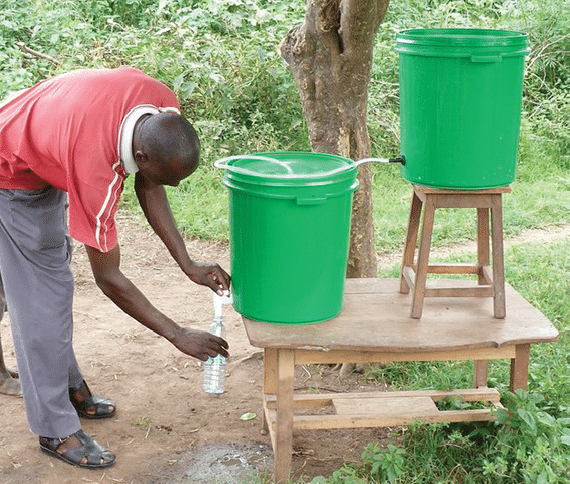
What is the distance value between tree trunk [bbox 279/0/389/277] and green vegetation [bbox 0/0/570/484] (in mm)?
912

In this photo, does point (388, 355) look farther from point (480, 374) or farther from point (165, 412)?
point (165, 412)

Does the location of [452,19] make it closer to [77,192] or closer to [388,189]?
[388,189]

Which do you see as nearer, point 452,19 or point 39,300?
point 39,300

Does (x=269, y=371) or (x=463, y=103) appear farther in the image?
(x=269, y=371)

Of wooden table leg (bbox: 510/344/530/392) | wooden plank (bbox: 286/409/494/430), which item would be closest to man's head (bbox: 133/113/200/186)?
wooden plank (bbox: 286/409/494/430)

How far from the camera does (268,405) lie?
3.53 m

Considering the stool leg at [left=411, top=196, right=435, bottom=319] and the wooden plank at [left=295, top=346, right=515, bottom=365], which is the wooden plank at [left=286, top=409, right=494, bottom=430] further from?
the stool leg at [left=411, top=196, right=435, bottom=319]

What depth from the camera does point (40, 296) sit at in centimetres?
329

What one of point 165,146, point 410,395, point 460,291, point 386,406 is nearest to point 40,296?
point 165,146

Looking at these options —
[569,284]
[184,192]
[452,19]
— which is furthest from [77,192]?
[452,19]

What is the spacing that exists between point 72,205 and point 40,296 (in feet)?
2.00

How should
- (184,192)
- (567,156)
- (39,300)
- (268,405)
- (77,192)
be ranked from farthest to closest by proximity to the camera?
(567,156) → (184,192) → (268,405) → (39,300) → (77,192)

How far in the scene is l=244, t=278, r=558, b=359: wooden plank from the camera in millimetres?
3125

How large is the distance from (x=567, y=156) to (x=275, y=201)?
495cm
